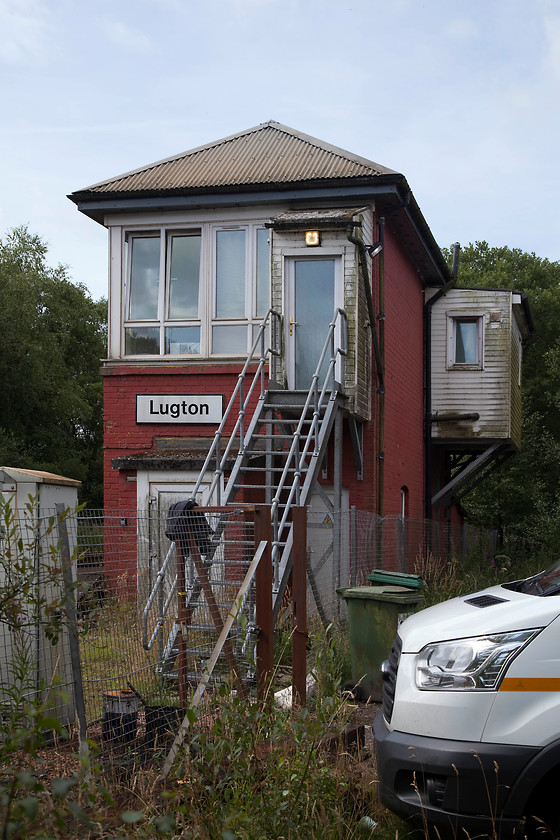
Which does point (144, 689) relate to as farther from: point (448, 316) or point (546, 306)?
point (546, 306)

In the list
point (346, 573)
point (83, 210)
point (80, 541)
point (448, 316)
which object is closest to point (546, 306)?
point (448, 316)

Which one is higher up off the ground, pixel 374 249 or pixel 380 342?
pixel 374 249

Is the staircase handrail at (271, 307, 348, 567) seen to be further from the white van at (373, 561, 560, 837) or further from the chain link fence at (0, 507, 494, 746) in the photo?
the white van at (373, 561, 560, 837)

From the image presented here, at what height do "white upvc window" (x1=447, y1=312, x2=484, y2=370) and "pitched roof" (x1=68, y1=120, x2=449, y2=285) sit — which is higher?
"pitched roof" (x1=68, y1=120, x2=449, y2=285)

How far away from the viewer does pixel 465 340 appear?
1888cm

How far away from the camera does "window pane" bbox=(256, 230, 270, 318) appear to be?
46.8ft

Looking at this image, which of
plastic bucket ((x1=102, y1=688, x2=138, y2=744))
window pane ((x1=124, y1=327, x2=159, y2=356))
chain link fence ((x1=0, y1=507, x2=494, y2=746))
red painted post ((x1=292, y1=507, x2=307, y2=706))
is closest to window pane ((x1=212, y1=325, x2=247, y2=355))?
window pane ((x1=124, y1=327, x2=159, y2=356))

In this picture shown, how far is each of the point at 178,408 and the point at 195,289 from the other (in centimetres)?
193

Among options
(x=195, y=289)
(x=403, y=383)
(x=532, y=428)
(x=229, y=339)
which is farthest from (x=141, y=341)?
(x=532, y=428)

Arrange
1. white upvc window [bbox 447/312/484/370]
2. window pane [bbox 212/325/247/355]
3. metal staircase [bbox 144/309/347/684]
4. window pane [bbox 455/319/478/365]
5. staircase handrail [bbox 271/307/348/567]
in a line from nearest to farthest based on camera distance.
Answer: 1. metal staircase [bbox 144/309/347/684]
2. staircase handrail [bbox 271/307/348/567]
3. window pane [bbox 212/325/247/355]
4. white upvc window [bbox 447/312/484/370]
5. window pane [bbox 455/319/478/365]

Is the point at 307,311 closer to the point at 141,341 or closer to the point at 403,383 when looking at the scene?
the point at 141,341

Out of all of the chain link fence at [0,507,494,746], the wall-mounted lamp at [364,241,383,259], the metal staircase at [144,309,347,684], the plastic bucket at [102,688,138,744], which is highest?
the wall-mounted lamp at [364,241,383,259]

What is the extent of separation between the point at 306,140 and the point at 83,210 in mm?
3978

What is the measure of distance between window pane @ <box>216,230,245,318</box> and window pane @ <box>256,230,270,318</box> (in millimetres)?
255
